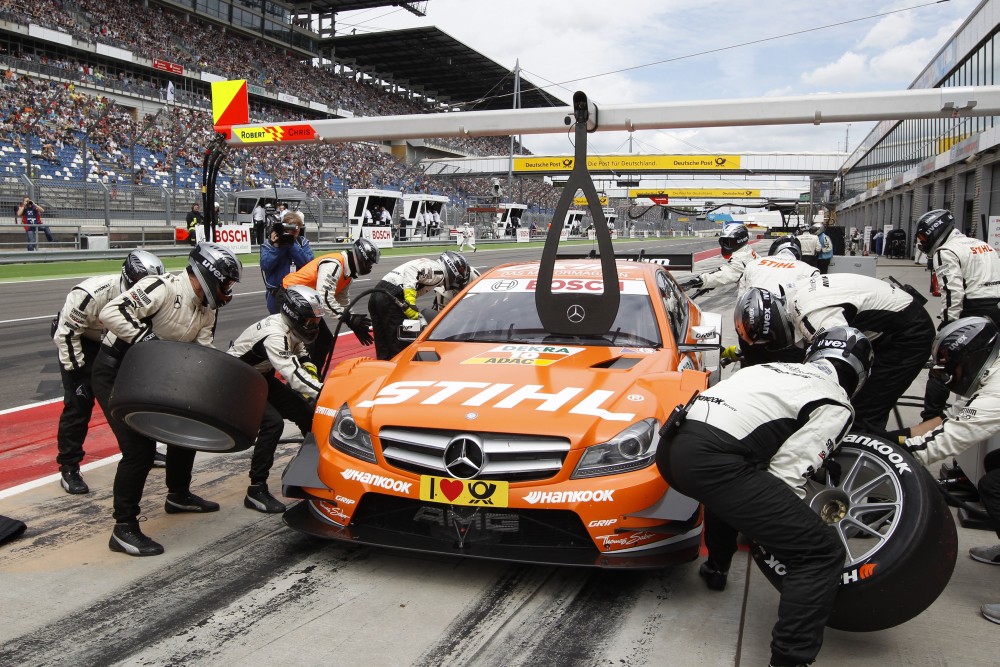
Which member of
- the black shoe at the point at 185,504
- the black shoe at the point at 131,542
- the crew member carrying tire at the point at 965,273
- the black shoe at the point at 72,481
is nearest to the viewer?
the black shoe at the point at 131,542

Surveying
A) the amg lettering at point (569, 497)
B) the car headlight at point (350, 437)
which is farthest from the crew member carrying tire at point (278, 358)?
the amg lettering at point (569, 497)

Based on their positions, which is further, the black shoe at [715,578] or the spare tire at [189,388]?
the spare tire at [189,388]

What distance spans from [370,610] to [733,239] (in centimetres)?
689

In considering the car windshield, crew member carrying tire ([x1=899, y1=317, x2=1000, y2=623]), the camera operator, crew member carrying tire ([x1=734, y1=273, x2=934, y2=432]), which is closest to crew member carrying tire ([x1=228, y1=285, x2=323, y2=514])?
the car windshield

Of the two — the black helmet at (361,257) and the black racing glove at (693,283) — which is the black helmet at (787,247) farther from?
the black helmet at (361,257)

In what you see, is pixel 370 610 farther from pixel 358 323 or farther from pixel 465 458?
pixel 358 323

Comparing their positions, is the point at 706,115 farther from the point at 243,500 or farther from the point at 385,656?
the point at 385,656

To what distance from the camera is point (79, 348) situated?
16.8ft

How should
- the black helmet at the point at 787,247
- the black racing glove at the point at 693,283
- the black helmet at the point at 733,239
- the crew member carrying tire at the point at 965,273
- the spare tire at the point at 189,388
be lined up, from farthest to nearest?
the black helmet at the point at 787,247
the black helmet at the point at 733,239
the black racing glove at the point at 693,283
the crew member carrying tire at the point at 965,273
the spare tire at the point at 189,388

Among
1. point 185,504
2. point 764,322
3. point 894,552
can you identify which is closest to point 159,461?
point 185,504

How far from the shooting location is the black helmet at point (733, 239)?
920 cm

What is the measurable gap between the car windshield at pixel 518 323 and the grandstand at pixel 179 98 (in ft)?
63.5

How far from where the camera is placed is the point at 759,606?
353cm

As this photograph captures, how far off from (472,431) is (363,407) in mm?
655
